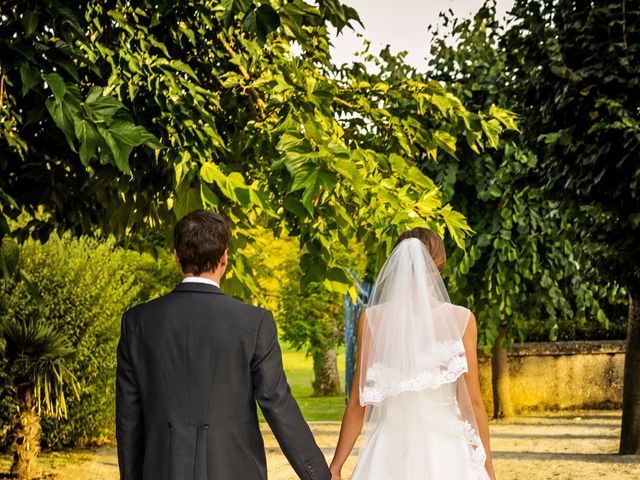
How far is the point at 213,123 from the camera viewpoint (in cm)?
641

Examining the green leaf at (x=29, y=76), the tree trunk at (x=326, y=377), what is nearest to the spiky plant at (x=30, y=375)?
the green leaf at (x=29, y=76)

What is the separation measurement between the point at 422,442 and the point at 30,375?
22.5 feet

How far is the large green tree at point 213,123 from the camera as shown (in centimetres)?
439

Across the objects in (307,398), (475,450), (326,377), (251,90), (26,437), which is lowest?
(307,398)

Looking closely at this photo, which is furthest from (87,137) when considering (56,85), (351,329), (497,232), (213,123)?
(351,329)

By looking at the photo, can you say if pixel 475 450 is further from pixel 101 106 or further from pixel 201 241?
pixel 101 106

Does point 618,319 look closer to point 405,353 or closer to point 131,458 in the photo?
point 405,353

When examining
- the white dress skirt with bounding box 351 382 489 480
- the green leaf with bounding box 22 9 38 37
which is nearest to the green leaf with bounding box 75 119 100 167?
the green leaf with bounding box 22 9 38 37

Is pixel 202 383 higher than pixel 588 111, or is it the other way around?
pixel 588 111

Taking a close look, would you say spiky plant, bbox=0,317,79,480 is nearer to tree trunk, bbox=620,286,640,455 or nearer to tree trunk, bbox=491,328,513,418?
tree trunk, bbox=620,286,640,455

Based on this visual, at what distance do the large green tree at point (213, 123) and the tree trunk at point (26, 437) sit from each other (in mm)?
2962

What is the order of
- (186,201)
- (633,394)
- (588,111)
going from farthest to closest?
(633,394) < (588,111) < (186,201)

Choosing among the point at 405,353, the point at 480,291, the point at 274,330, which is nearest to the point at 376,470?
the point at 405,353

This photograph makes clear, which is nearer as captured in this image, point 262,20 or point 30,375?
point 262,20
